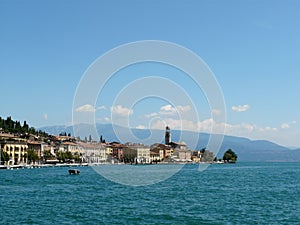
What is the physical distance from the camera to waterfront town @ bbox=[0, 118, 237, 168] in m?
97.9

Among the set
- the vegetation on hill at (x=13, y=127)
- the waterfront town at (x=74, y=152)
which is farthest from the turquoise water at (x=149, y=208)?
the vegetation on hill at (x=13, y=127)

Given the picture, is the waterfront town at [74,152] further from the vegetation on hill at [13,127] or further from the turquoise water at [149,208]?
the turquoise water at [149,208]

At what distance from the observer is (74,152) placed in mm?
→ 130000

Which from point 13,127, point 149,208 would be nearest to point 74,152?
point 13,127

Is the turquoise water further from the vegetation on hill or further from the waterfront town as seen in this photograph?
the vegetation on hill

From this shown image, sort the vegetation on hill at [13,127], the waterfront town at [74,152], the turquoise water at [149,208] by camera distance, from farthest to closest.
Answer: the vegetation on hill at [13,127]
the waterfront town at [74,152]
the turquoise water at [149,208]

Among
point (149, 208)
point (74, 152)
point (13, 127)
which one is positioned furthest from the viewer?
point (74, 152)

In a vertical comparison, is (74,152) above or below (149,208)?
above

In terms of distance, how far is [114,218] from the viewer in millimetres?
21906

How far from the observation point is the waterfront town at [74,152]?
97875 millimetres

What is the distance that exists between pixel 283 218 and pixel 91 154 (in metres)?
114

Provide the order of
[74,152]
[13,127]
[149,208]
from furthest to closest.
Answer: [74,152], [13,127], [149,208]

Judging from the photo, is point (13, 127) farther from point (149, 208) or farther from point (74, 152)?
point (149, 208)

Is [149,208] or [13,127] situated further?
[13,127]
